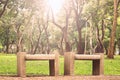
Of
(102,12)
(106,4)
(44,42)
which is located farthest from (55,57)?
(44,42)

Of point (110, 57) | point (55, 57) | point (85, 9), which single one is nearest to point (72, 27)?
point (85, 9)

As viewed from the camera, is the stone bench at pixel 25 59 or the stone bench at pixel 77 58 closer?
the stone bench at pixel 25 59

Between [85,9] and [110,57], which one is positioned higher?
[85,9]

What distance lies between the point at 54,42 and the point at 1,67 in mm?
62995

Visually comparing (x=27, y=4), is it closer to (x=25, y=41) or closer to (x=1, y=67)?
(x=1, y=67)

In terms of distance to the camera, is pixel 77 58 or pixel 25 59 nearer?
pixel 25 59

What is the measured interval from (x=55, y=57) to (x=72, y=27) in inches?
1905

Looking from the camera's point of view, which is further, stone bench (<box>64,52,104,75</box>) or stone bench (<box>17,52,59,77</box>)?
stone bench (<box>64,52,104,75</box>)

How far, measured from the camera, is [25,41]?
248 feet

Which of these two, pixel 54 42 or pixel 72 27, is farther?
pixel 54 42

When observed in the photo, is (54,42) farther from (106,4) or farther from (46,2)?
(106,4)

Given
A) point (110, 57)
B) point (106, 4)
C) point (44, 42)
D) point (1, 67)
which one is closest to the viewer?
point (1, 67)

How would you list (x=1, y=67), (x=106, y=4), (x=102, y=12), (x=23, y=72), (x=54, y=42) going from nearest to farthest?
(x=23, y=72), (x=1, y=67), (x=106, y=4), (x=102, y=12), (x=54, y=42)

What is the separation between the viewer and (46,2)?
1694 inches
